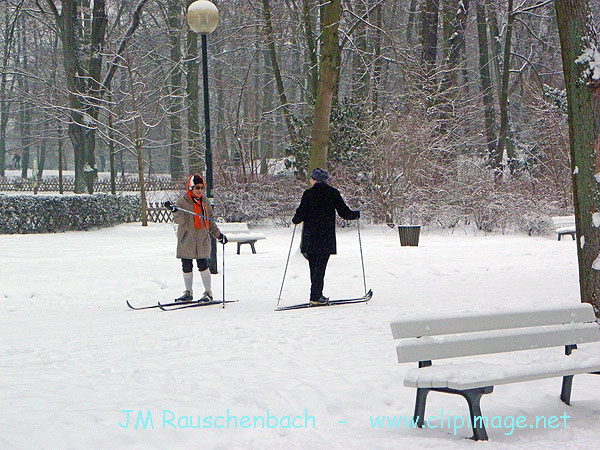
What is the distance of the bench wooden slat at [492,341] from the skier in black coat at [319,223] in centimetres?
435

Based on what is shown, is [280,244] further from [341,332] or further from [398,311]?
[341,332]

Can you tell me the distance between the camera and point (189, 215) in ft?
33.0

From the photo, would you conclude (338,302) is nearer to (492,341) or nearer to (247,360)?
(247,360)

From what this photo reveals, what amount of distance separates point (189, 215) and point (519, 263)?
6651 mm

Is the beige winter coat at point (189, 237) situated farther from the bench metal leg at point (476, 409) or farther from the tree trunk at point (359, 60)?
the tree trunk at point (359, 60)

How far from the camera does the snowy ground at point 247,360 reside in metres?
4.62

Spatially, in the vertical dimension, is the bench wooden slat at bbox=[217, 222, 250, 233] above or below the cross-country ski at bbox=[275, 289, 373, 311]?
above

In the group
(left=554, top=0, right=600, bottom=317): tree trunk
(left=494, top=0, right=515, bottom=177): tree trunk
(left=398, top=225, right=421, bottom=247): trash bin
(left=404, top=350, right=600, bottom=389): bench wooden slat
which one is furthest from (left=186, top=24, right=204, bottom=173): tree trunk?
(left=404, top=350, right=600, bottom=389): bench wooden slat

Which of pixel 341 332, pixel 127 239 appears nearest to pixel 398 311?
pixel 341 332

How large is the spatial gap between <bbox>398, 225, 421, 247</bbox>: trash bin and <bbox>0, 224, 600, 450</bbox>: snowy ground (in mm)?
2180

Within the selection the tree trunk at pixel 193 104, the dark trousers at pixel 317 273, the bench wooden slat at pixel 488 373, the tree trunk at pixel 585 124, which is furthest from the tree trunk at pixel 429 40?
the bench wooden slat at pixel 488 373

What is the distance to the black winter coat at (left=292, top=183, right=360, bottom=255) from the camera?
964 centimetres

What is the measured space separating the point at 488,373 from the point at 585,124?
2949mm

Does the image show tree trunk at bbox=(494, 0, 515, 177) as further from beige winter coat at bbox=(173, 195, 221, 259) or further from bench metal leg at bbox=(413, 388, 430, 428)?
bench metal leg at bbox=(413, 388, 430, 428)
